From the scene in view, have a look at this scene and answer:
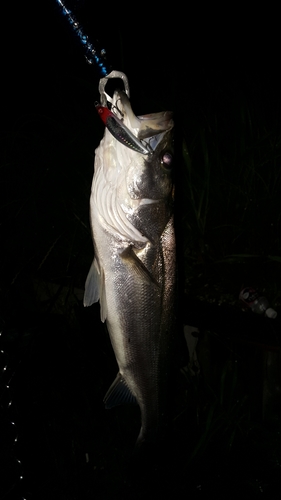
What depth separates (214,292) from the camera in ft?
8.14

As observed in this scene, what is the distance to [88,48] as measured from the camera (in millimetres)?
1187

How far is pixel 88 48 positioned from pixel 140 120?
0.90 feet

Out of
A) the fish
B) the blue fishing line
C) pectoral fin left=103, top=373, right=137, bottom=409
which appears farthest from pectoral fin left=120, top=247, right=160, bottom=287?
the blue fishing line

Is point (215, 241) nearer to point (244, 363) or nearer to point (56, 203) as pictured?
point (244, 363)

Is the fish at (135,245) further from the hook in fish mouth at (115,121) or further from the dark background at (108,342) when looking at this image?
the dark background at (108,342)

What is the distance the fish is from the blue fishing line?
4.4 inches

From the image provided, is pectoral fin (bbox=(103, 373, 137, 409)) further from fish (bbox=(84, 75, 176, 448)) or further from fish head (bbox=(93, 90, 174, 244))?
fish head (bbox=(93, 90, 174, 244))

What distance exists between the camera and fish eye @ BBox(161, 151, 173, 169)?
1.33 meters

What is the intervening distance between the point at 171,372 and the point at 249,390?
117cm

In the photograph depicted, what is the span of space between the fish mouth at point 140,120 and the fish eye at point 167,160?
56 mm

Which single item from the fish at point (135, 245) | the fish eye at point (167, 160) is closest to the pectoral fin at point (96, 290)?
the fish at point (135, 245)

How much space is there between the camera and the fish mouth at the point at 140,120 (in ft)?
3.85

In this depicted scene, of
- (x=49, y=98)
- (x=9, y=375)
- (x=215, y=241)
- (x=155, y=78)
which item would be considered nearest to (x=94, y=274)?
(x=9, y=375)

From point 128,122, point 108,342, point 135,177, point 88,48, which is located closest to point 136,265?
point 135,177
